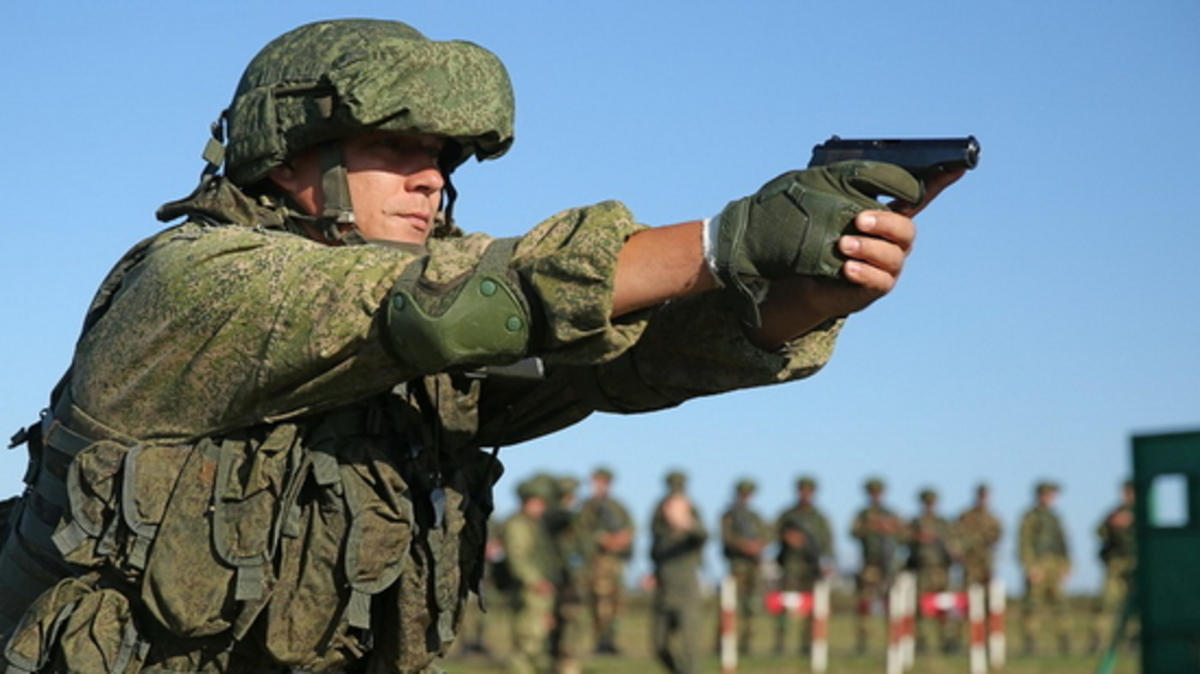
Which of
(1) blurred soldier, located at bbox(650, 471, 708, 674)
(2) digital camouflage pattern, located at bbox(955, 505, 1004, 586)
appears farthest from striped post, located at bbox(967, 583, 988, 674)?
(1) blurred soldier, located at bbox(650, 471, 708, 674)

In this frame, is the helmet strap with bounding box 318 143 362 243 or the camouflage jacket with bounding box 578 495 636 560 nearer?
the helmet strap with bounding box 318 143 362 243

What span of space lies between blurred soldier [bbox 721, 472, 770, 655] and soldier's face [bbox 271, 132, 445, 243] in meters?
22.8

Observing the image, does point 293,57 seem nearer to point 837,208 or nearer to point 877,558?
point 837,208

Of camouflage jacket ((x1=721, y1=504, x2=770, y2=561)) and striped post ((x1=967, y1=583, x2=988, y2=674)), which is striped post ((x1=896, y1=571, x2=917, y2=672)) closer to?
striped post ((x1=967, y1=583, x2=988, y2=674))

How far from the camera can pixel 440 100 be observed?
14.9 feet

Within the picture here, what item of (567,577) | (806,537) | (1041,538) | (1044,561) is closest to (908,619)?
(806,537)

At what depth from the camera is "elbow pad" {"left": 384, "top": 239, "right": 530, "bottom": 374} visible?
152 inches

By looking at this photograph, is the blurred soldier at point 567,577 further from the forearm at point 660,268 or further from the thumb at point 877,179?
the thumb at point 877,179

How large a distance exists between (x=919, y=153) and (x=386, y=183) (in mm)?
1408

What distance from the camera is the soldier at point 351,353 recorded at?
12.7ft

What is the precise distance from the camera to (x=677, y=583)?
66.6 feet

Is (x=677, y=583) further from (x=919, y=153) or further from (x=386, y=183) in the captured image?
(x=919, y=153)

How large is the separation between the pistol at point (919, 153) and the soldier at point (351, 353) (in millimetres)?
58

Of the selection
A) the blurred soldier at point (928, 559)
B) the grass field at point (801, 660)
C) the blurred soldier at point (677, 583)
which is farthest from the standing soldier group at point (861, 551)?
the blurred soldier at point (677, 583)
